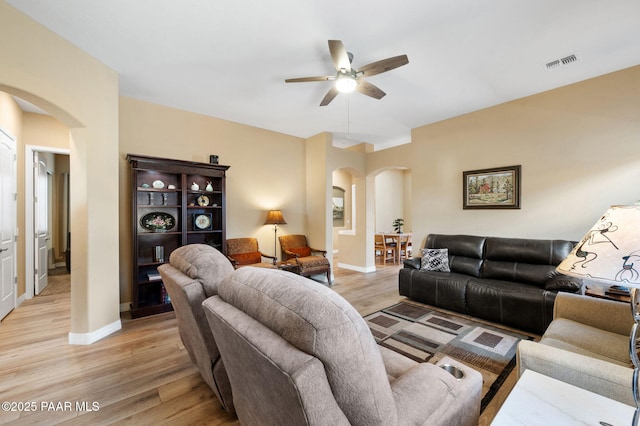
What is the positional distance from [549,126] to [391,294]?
10.6 feet

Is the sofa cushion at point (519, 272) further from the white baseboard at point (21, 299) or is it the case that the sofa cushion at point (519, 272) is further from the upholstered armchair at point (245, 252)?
the white baseboard at point (21, 299)

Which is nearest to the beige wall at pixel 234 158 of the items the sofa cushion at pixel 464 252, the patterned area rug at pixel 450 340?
the patterned area rug at pixel 450 340

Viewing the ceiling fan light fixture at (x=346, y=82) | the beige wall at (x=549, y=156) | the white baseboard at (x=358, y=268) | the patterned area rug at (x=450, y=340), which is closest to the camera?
the patterned area rug at (x=450, y=340)

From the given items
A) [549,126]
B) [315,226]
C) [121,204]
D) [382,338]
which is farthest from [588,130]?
[121,204]

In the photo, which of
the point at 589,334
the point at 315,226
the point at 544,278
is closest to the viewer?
the point at 589,334

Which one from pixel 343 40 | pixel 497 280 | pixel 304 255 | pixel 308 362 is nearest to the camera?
pixel 308 362

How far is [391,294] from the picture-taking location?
13.8 ft

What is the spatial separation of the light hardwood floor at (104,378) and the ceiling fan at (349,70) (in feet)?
9.28

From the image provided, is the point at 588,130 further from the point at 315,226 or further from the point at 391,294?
the point at 315,226

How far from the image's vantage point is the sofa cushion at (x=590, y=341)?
61.7 inches

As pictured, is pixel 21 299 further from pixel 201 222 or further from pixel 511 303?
pixel 511 303

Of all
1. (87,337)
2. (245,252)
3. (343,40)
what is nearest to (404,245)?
(245,252)

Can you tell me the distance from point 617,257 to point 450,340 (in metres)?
2.19

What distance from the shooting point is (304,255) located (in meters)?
5.21
